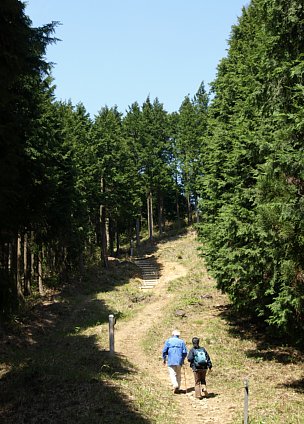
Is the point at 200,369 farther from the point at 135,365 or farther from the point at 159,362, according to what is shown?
the point at 159,362

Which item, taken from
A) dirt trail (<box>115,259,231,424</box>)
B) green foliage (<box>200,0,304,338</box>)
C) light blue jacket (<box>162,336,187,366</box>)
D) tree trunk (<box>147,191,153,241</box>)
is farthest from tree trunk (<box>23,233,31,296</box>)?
tree trunk (<box>147,191,153,241</box>)

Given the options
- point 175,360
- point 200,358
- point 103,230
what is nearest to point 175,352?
point 175,360

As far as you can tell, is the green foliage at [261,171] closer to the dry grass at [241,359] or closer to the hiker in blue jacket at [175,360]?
the dry grass at [241,359]

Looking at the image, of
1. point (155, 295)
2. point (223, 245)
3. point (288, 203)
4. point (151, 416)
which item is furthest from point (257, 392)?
point (155, 295)

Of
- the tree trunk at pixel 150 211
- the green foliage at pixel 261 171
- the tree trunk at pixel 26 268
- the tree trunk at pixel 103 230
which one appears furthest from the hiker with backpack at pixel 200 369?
the tree trunk at pixel 150 211

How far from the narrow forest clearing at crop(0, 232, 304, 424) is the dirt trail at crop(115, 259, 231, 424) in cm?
3

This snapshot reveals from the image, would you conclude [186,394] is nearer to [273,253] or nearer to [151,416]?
[151,416]

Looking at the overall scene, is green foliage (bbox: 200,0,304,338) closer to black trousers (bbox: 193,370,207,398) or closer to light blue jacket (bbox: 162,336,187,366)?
black trousers (bbox: 193,370,207,398)

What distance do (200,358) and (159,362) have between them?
496 centimetres

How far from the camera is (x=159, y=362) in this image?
16.7 meters

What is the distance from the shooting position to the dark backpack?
12.1m

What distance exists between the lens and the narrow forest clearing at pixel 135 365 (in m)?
10.1

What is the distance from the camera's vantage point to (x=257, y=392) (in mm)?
12336

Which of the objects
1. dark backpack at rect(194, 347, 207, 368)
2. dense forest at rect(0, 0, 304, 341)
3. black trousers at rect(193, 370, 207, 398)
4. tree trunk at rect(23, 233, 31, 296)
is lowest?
black trousers at rect(193, 370, 207, 398)
